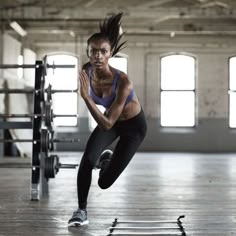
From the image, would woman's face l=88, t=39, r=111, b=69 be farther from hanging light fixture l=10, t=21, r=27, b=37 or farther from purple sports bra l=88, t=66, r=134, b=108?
hanging light fixture l=10, t=21, r=27, b=37

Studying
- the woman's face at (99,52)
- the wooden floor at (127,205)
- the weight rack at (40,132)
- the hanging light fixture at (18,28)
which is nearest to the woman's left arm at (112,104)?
the woman's face at (99,52)

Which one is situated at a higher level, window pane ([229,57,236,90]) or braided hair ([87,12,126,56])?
window pane ([229,57,236,90])

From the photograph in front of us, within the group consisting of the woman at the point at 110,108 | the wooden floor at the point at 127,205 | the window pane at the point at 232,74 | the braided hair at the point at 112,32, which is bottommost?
the wooden floor at the point at 127,205

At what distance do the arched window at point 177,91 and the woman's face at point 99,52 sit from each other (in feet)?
41.6

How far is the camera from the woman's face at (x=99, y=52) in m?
3.16

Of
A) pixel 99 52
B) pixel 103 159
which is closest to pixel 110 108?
pixel 99 52

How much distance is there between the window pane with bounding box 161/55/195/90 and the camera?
1573cm

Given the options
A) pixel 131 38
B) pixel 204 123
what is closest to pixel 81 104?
pixel 131 38

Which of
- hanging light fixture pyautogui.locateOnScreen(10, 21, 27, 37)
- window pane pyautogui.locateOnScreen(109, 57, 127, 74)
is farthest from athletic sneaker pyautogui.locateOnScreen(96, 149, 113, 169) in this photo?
window pane pyautogui.locateOnScreen(109, 57, 127, 74)

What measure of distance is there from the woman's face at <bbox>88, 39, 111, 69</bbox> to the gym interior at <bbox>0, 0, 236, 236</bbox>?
3.61 ft

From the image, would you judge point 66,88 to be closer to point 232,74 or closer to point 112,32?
point 232,74

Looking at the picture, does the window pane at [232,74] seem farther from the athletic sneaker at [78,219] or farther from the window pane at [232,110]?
the athletic sneaker at [78,219]

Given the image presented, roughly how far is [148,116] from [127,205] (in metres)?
11.3

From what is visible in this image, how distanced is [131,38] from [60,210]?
1129 centimetres
